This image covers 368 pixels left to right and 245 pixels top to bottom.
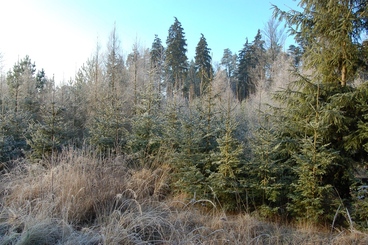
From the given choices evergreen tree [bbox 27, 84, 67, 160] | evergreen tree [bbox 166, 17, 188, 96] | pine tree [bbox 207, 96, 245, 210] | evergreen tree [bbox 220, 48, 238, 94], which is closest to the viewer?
pine tree [bbox 207, 96, 245, 210]

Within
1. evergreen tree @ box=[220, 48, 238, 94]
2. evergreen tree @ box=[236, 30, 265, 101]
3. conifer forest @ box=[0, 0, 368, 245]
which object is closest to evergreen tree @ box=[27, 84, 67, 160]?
conifer forest @ box=[0, 0, 368, 245]

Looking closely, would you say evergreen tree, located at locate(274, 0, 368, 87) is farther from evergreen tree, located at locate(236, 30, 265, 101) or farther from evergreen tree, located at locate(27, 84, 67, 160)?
evergreen tree, located at locate(236, 30, 265, 101)

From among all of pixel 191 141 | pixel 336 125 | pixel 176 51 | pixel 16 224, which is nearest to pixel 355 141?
pixel 336 125

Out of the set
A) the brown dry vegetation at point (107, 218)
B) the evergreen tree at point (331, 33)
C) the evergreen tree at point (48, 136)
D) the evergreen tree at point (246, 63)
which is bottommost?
the brown dry vegetation at point (107, 218)

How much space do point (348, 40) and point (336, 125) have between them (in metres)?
1.58

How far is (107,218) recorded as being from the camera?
→ 125 inches

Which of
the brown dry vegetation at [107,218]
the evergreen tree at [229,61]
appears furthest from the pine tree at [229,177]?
the evergreen tree at [229,61]

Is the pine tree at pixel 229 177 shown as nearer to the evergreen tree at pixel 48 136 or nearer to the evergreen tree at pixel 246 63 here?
the evergreen tree at pixel 48 136

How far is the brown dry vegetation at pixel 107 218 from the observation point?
8.83 ft

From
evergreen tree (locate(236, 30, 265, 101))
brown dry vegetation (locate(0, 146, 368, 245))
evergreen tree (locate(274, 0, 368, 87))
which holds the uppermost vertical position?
evergreen tree (locate(236, 30, 265, 101))

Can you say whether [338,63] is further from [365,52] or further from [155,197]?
[155,197]

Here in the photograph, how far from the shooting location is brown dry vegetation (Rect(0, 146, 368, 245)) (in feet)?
8.83

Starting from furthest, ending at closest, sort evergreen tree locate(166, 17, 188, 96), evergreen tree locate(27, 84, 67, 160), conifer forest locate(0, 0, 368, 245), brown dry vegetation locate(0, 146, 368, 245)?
evergreen tree locate(166, 17, 188, 96), evergreen tree locate(27, 84, 67, 160), conifer forest locate(0, 0, 368, 245), brown dry vegetation locate(0, 146, 368, 245)

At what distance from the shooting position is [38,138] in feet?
20.3
